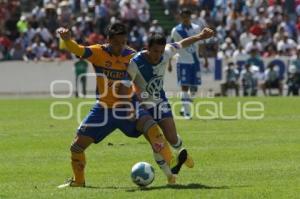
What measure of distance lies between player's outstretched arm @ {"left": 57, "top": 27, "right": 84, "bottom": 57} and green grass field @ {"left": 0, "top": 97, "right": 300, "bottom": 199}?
5.72 ft

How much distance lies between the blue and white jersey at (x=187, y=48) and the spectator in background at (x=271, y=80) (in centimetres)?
1260

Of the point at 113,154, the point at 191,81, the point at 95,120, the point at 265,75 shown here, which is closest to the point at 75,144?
the point at 95,120

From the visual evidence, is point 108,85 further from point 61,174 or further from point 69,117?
point 69,117

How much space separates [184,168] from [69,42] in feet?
10.6

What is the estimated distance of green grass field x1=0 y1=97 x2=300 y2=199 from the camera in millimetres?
11789

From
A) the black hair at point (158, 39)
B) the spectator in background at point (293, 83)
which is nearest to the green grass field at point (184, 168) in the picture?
the black hair at point (158, 39)

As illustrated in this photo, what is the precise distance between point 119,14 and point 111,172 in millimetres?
27860

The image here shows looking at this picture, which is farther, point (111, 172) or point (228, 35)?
point (228, 35)

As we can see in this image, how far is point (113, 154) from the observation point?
16406mm

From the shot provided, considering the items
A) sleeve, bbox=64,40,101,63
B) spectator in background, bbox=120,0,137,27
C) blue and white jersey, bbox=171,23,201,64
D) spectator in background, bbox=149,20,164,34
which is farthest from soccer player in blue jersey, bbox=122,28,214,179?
spectator in background, bbox=120,0,137,27

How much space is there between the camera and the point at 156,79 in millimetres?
12875

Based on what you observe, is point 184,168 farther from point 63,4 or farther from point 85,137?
point 63,4

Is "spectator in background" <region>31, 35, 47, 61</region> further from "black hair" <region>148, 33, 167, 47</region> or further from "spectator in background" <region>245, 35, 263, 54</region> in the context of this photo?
"black hair" <region>148, 33, 167, 47</region>

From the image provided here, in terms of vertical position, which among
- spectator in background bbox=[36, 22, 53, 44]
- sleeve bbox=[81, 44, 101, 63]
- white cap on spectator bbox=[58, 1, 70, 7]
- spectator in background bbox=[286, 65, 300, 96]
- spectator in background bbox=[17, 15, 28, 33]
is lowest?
spectator in background bbox=[286, 65, 300, 96]
